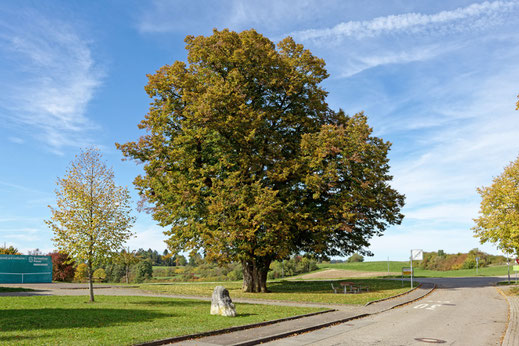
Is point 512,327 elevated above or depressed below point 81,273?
above

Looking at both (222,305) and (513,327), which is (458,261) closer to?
(513,327)

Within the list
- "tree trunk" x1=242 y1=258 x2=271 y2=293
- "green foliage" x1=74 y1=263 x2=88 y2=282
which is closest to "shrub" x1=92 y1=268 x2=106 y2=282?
"green foliage" x1=74 y1=263 x2=88 y2=282

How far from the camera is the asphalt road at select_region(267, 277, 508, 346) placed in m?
12.7

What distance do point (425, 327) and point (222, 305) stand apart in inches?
321

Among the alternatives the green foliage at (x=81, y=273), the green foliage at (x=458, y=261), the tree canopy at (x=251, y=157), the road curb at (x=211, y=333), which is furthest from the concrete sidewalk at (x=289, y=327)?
the green foliage at (x=458, y=261)

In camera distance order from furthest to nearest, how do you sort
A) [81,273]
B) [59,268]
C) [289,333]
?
[59,268] < [81,273] < [289,333]

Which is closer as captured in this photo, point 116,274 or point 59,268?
point 59,268

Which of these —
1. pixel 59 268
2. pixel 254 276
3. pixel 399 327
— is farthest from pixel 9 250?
pixel 399 327

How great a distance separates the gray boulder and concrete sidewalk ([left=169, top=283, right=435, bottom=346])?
2600mm

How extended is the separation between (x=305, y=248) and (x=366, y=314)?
48.1 ft

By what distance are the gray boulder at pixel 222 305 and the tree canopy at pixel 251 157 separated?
824cm

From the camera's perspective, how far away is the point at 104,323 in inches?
591

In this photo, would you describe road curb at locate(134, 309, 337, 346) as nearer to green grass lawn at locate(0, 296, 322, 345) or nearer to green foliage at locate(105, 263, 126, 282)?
green grass lawn at locate(0, 296, 322, 345)

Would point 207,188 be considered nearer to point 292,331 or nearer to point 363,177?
point 363,177
